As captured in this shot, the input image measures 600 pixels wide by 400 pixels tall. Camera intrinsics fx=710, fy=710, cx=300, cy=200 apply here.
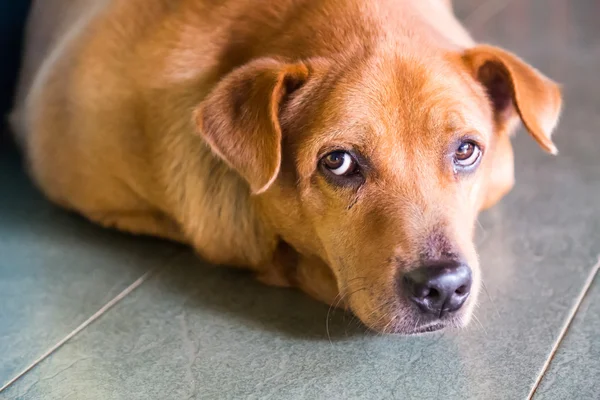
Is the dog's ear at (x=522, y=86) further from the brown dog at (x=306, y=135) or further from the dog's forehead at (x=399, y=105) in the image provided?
the dog's forehead at (x=399, y=105)

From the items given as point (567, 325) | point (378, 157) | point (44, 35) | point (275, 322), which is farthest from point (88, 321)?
point (567, 325)

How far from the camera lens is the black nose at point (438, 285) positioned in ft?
5.07

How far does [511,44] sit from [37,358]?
7.50 ft

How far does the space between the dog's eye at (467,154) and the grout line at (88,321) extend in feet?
3.29

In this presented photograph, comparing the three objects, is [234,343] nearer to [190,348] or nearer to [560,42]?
[190,348]

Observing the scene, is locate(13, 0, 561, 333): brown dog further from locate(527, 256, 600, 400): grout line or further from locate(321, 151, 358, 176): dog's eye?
locate(527, 256, 600, 400): grout line

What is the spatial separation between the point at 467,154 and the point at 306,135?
1.32 ft

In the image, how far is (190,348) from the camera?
187cm

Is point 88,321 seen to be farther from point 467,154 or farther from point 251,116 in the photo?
point 467,154

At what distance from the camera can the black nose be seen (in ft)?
5.07

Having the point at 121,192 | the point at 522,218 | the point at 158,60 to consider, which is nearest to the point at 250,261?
the point at 121,192

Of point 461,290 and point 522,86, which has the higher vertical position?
point 522,86

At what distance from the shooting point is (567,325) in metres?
1.86

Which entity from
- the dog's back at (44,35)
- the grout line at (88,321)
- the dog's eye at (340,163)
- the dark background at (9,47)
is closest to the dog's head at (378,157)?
the dog's eye at (340,163)
